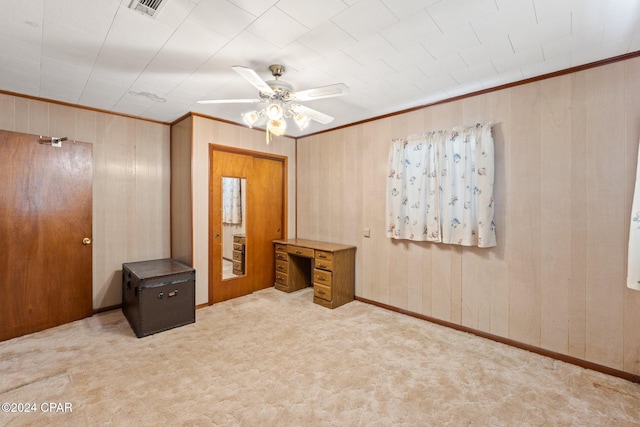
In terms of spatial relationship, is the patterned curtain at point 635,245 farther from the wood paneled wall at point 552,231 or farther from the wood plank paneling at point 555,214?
the wood plank paneling at point 555,214

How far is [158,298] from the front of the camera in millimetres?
3105

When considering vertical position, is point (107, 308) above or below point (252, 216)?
below

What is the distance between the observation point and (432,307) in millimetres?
3396

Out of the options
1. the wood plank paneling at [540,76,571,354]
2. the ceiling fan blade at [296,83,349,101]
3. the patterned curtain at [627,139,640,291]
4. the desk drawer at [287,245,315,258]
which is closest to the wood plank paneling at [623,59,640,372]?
the patterned curtain at [627,139,640,291]

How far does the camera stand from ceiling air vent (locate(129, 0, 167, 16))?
1701 millimetres

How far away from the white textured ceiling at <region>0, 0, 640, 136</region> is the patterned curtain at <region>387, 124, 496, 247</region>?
22.2 inches

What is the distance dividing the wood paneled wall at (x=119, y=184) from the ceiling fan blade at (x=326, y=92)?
2776mm

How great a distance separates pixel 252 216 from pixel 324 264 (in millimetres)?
1412

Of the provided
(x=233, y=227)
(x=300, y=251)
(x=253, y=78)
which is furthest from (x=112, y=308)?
(x=253, y=78)

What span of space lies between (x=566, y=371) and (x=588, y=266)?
901 mm

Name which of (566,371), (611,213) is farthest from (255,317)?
(611,213)

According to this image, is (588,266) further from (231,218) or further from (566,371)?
(231,218)

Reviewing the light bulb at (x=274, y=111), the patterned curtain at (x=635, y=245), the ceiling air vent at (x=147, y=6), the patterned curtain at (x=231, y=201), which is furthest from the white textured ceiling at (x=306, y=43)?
the patterned curtain at (x=231, y=201)

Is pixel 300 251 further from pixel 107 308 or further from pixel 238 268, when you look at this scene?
pixel 107 308
